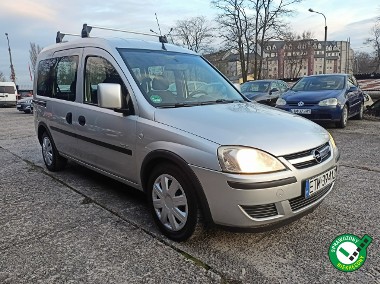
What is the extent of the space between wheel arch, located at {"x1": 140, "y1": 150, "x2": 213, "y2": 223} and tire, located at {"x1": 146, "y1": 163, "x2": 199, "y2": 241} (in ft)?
0.14

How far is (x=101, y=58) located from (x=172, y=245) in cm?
212

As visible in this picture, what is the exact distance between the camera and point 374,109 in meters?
11.0

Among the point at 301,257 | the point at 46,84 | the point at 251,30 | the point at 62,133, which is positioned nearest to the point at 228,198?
the point at 301,257

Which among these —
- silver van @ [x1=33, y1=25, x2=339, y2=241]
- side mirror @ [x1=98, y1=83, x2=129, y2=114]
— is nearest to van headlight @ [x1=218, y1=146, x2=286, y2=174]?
silver van @ [x1=33, y1=25, x2=339, y2=241]

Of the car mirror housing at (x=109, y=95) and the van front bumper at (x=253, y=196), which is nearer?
the van front bumper at (x=253, y=196)

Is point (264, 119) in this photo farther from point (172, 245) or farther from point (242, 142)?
point (172, 245)

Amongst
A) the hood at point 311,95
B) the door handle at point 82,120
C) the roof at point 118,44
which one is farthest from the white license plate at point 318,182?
the hood at point 311,95

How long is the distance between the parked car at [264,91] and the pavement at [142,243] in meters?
7.09

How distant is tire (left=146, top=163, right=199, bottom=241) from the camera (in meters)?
2.58

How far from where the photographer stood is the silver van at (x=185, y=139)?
2.37 meters

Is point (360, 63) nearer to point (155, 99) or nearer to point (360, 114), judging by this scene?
point (360, 114)

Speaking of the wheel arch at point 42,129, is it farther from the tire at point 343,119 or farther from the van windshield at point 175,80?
the tire at point 343,119

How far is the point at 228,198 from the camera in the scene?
7.74ft
